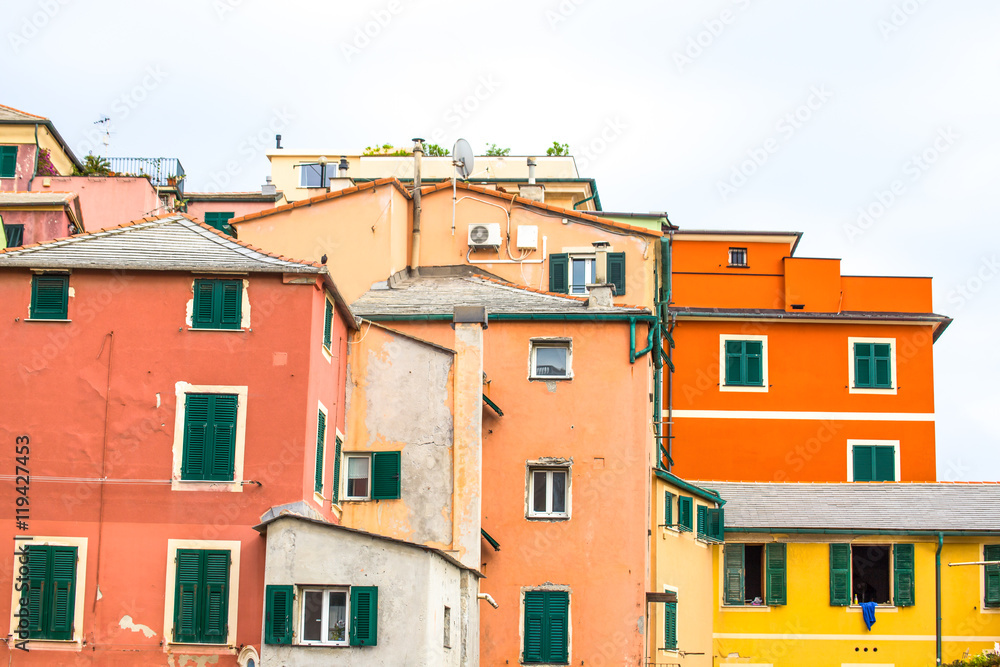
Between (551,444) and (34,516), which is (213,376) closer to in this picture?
(34,516)

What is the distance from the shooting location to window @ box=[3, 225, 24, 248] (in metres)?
44.3

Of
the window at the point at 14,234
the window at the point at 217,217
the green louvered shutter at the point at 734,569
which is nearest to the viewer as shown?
the green louvered shutter at the point at 734,569

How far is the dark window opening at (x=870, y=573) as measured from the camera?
41406 mm

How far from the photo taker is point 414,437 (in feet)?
106

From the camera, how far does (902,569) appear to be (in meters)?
40.4

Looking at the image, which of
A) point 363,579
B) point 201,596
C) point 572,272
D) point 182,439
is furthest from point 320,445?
point 572,272

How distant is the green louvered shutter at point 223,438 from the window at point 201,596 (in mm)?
1474

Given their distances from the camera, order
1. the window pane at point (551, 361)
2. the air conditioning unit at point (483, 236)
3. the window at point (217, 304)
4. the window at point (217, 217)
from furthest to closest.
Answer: the window at point (217, 217)
the air conditioning unit at point (483, 236)
the window pane at point (551, 361)
the window at point (217, 304)

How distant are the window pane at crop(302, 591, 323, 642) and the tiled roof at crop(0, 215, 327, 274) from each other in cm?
615

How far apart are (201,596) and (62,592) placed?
2.54 m

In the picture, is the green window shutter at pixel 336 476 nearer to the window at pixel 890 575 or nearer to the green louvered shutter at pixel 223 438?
the green louvered shutter at pixel 223 438

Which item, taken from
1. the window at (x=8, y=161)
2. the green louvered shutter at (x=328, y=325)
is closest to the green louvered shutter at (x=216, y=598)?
the green louvered shutter at (x=328, y=325)

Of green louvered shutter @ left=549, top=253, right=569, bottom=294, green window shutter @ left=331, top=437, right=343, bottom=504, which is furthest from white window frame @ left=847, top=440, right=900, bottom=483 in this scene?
green window shutter @ left=331, top=437, right=343, bottom=504

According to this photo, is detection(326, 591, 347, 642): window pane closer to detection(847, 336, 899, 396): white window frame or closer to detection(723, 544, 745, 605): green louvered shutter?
detection(723, 544, 745, 605): green louvered shutter
